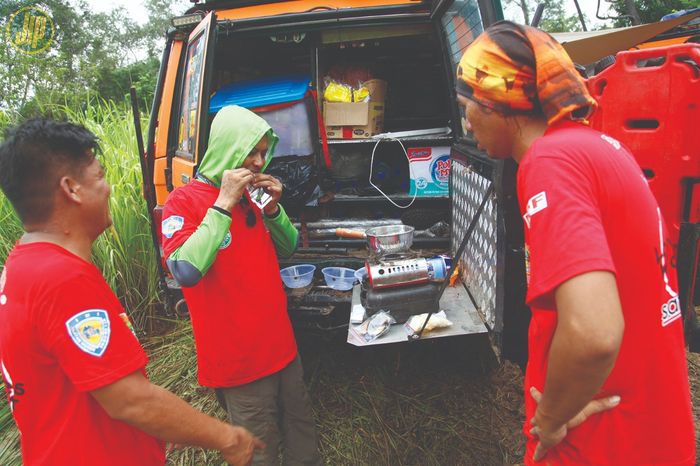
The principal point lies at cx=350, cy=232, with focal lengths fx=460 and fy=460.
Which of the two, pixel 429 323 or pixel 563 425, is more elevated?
pixel 563 425

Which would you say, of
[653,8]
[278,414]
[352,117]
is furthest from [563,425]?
[653,8]

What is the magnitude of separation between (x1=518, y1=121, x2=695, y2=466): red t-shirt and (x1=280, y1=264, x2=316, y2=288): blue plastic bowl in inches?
72.2

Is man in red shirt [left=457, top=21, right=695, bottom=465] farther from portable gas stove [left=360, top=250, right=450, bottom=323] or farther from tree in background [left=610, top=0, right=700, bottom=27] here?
tree in background [left=610, top=0, right=700, bottom=27]

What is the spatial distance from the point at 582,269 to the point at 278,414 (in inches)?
74.4

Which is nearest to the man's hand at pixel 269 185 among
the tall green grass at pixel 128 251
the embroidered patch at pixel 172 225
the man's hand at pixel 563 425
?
the embroidered patch at pixel 172 225

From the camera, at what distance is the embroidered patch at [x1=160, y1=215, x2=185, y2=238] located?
2018mm

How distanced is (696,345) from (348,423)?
→ 1.85 meters

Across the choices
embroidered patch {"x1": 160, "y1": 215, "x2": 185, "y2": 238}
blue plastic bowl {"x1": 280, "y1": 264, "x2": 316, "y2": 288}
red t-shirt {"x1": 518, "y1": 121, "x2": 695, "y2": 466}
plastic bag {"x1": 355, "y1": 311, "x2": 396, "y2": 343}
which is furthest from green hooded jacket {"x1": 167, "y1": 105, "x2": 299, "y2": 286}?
red t-shirt {"x1": 518, "y1": 121, "x2": 695, "y2": 466}

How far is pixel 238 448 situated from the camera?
1363 mm

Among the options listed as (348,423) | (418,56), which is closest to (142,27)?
(418,56)

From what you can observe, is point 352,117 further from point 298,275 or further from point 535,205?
point 535,205

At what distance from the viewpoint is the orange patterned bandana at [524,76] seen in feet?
3.43

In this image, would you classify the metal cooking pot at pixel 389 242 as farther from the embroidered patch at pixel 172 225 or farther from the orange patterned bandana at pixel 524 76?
the orange patterned bandana at pixel 524 76

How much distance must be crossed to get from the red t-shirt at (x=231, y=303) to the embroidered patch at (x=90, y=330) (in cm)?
87
